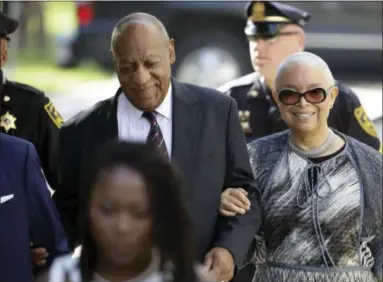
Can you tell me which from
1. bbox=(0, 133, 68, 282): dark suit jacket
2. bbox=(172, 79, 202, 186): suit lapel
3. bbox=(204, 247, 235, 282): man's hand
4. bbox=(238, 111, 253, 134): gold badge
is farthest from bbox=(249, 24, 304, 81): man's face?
bbox=(0, 133, 68, 282): dark suit jacket

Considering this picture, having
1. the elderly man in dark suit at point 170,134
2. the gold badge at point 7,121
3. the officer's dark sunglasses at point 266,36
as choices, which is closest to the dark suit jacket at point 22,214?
the elderly man in dark suit at point 170,134

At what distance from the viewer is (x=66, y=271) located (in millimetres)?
3080

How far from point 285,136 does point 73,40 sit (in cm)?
1030

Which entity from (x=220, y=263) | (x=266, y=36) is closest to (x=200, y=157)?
(x=220, y=263)

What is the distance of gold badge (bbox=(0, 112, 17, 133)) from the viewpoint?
5441 mm

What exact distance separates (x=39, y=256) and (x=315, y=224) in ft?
3.56

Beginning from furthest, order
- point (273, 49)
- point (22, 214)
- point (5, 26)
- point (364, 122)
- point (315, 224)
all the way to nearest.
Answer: point (273, 49) → point (364, 122) → point (5, 26) → point (315, 224) → point (22, 214)

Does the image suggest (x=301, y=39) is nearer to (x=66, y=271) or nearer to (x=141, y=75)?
(x=141, y=75)

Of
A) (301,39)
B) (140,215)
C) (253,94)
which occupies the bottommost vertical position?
(253,94)

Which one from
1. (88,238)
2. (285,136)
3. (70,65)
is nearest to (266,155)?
(285,136)

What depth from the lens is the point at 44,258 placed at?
158 inches

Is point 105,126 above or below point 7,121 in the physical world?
above

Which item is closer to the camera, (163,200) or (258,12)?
(163,200)

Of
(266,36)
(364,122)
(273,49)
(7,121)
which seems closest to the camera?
(7,121)
